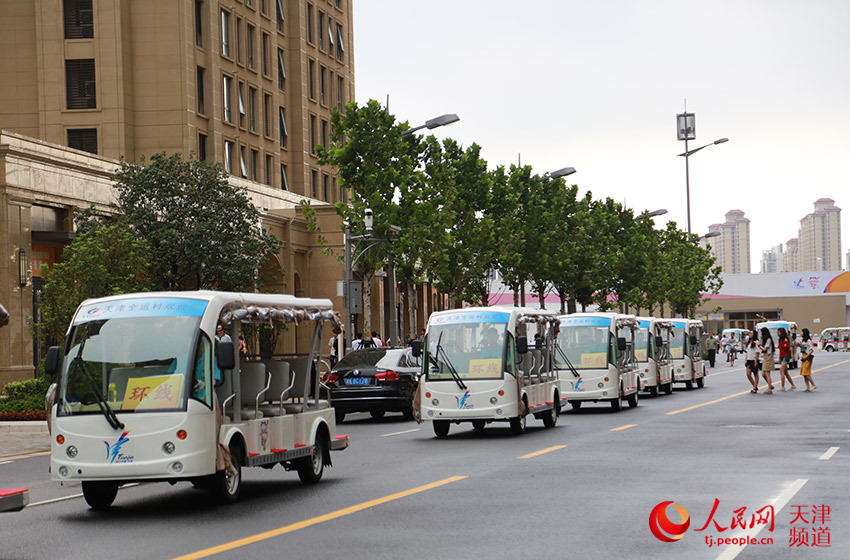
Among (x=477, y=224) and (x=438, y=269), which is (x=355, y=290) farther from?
(x=477, y=224)

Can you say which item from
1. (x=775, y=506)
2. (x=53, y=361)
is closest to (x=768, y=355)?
(x=775, y=506)

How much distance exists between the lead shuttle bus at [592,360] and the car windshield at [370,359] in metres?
3.98

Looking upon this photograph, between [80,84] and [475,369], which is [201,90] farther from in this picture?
[475,369]

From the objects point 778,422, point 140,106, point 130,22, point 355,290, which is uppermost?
point 130,22

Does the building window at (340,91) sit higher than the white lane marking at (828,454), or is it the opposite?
the building window at (340,91)

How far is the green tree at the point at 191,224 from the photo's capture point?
1422 inches

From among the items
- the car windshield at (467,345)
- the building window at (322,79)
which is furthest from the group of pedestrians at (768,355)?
the building window at (322,79)

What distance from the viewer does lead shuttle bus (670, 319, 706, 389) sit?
1629 inches

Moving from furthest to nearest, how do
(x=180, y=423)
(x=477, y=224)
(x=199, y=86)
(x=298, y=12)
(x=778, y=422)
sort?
(x=298, y=12) → (x=199, y=86) → (x=477, y=224) → (x=778, y=422) → (x=180, y=423)

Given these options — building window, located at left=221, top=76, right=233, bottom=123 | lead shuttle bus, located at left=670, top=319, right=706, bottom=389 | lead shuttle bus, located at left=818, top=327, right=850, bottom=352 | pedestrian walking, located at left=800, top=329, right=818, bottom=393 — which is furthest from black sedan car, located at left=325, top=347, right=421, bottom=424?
lead shuttle bus, located at left=818, top=327, right=850, bottom=352

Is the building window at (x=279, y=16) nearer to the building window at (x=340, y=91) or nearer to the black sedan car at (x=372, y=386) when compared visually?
the building window at (x=340, y=91)

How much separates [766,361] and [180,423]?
26.1 m

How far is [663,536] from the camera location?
9891mm

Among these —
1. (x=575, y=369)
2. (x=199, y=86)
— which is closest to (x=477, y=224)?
(x=199, y=86)
